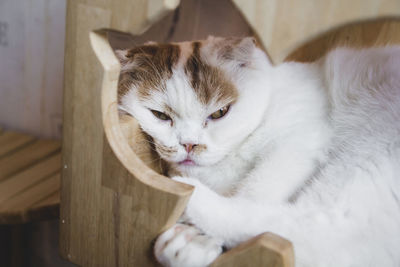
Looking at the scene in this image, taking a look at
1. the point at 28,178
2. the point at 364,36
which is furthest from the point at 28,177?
the point at 364,36

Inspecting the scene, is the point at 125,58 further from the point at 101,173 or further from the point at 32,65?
the point at 32,65

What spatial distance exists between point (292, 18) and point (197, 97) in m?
0.44

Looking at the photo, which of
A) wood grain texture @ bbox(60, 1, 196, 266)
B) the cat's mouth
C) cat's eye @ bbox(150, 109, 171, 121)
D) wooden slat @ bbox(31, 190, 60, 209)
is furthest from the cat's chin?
wooden slat @ bbox(31, 190, 60, 209)

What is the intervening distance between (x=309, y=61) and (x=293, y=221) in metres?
0.58

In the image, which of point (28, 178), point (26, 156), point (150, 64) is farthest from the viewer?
point (26, 156)

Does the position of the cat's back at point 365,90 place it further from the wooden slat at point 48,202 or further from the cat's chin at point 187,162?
the wooden slat at point 48,202

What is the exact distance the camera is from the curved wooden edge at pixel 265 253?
1.83 ft

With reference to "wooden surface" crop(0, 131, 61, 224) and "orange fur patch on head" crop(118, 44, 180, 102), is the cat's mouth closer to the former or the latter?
"orange fur patch on head" crop(118, 44, 180, 102)

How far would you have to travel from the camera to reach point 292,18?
503 millimetres

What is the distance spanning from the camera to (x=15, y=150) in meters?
1.27

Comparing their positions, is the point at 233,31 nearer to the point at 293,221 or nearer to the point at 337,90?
the point at 337,90

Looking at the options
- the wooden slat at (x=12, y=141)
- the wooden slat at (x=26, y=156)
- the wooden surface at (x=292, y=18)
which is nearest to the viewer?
the wooden surface at (x=292, y=18)

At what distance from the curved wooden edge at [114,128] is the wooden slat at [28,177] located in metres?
0.49

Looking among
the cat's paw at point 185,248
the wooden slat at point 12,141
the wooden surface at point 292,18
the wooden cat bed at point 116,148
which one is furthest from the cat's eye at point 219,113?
the wooden slat at point 12,141
